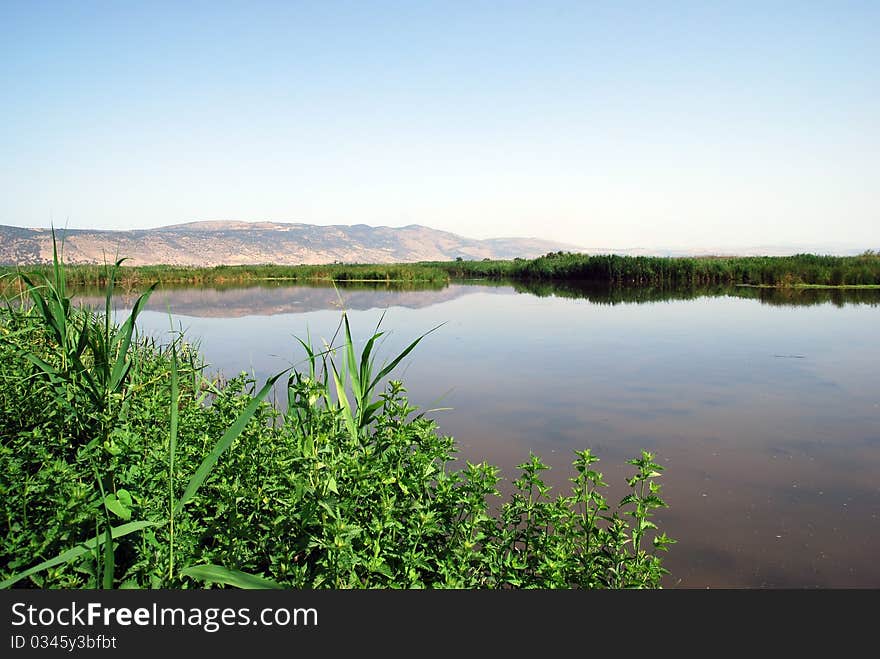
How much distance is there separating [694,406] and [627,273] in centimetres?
2883

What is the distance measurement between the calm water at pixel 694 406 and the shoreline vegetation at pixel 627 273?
564 inches

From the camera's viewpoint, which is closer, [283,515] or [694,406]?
[283,515]

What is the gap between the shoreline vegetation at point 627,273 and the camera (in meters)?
29.4

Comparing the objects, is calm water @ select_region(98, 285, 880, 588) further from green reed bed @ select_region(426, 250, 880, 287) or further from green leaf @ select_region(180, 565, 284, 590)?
green reed bed @ select_region(426, 250, 880, 287)

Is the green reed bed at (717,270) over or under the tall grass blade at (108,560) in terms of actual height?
over

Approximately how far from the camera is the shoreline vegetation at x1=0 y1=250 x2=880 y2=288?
1157 inches

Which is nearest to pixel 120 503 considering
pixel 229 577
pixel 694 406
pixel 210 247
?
pixel 229 577

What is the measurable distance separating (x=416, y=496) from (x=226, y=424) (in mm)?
1350

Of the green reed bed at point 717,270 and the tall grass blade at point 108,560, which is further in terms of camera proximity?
the green reed bed at point 717,270

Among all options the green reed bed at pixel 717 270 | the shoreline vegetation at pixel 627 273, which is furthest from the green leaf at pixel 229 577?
the green reed bed at pixel 717 270

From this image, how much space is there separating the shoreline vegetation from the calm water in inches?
564

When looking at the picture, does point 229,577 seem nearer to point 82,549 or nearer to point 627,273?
point 82,549

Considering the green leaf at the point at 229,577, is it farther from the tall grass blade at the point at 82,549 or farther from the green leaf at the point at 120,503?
the green leaf at the point at 120,503

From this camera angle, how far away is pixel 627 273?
34750 millimetres
